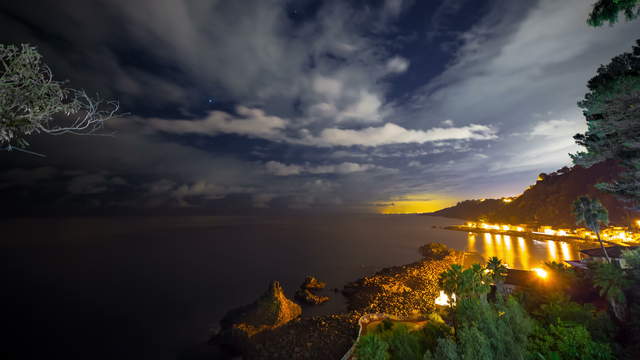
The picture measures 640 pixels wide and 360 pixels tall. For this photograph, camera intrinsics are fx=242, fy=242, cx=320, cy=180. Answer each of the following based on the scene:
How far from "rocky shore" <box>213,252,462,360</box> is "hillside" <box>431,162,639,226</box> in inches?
4129

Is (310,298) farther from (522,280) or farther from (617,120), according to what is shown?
(617,120)

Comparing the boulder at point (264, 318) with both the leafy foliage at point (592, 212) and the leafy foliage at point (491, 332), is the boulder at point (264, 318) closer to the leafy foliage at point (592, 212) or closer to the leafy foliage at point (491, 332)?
the leafy foliage at point (491, 332)

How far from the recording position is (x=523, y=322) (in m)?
19.2

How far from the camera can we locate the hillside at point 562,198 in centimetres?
10245

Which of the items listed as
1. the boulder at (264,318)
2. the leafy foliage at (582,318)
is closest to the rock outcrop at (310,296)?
the boulder at (264,318)

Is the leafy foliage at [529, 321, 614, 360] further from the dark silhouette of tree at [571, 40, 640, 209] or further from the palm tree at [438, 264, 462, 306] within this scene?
the dark silhouette of tree at [571, 40, 640, 209]

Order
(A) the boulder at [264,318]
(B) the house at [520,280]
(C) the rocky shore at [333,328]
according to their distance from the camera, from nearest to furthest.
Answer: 1. (C) the rocky shore at [333,328]
2. (B) the house at [520,280]
3. (A) the boulder at [264,318]

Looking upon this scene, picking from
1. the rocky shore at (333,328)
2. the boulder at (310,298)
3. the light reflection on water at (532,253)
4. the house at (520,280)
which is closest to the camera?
the rocky shore at (333,328)

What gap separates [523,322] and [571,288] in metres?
15.9

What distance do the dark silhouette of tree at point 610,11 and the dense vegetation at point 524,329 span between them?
17.8 m

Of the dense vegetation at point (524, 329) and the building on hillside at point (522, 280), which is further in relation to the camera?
the building on hillside at point (522, 280)

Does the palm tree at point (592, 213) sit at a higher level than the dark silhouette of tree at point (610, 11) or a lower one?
lower

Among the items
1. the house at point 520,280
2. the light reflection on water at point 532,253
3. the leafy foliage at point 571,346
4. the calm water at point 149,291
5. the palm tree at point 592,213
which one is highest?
the palm tree at point 592,213

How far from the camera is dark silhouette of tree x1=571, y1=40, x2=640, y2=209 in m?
11.6
